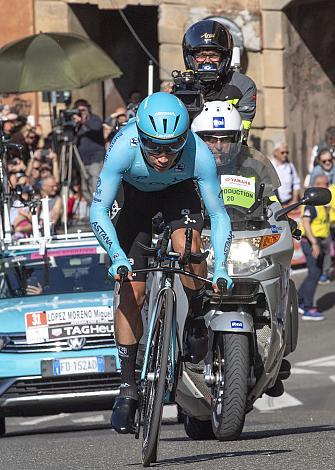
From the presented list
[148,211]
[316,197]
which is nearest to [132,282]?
[148,211]

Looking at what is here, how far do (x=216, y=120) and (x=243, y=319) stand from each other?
51.6 inches

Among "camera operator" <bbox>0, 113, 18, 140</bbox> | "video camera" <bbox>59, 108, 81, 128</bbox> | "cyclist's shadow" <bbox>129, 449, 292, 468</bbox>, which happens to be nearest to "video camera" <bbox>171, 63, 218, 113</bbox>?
"cyclist's shadow" <bbox>129, 449, 292, 468</bbox>

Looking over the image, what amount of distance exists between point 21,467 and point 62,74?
406 inches

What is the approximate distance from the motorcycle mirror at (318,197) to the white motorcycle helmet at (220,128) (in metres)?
0.76

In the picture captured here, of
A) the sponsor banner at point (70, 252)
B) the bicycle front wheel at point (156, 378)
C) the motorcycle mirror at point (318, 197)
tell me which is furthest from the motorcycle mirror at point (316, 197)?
the sponsor banner at point (70, 252)

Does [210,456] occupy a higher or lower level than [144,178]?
lower

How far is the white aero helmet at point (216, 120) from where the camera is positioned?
9477 millimetres

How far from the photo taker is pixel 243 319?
8.90m

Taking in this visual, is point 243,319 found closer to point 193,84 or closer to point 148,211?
point 148,211

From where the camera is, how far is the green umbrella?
18141mm

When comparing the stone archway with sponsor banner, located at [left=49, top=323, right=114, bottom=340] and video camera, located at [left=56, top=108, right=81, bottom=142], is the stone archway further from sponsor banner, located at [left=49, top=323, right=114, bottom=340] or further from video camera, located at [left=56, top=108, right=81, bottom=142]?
sponsor banner, located at [left=49, top=323, right=114, bottom=340]

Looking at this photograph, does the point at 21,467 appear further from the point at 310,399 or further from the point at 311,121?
the point at 311,121

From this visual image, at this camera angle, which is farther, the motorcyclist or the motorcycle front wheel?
the motorcyclist

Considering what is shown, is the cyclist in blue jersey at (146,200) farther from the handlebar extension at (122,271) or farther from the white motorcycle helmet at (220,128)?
the white motorcycle helmet at (220,128)
